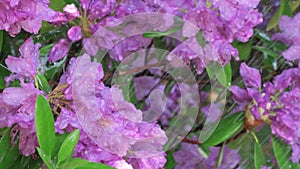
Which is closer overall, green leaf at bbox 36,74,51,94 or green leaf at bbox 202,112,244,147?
green leaf at bbox 36,74,51,94

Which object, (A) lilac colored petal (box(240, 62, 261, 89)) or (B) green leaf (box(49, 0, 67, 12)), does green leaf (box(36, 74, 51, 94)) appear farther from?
(A) lilac colored petal (box(240, 62, 261, 89))

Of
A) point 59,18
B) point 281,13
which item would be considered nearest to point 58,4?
point 59,18

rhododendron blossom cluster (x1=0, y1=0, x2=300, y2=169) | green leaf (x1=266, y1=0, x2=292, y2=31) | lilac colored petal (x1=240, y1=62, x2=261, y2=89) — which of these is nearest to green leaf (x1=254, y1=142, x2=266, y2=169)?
rhododendron blossom cluster (x1=0, y1=0, x2=300, y2=169)

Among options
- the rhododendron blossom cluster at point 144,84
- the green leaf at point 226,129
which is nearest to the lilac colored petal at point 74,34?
the rhododendron blossom cluster at point 144,84

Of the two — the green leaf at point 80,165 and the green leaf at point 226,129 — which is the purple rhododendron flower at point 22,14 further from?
the green leaf at point 226,129

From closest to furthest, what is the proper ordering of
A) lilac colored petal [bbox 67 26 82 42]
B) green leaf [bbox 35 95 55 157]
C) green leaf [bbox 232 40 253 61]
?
green leaf [bbox 35 95 55 157] < lilac colored petal [bbox 67 26 82 42] < green leaf [bbox 232 40 253 61]

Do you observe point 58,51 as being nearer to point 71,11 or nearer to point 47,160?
point 71,11

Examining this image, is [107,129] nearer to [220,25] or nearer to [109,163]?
[109,163]
